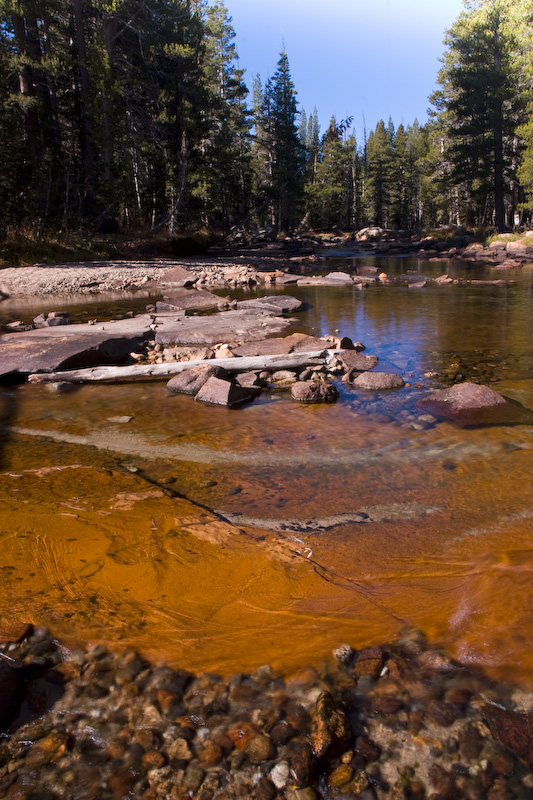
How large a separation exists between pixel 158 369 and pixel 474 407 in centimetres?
406

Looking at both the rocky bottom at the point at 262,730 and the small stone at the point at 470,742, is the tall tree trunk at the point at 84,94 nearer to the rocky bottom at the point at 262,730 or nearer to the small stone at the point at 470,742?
the rocky bottom at the point at 262,730

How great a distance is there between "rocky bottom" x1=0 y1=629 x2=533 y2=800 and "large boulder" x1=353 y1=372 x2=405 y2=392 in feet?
13.9

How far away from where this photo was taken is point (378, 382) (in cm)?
625

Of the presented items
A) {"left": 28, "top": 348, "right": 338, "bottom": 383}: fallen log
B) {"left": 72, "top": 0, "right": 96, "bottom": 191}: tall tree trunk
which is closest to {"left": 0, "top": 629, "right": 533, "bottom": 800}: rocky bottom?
{"left": 28, "top": 348, "right": 338, "bottom": 383}: fallen log

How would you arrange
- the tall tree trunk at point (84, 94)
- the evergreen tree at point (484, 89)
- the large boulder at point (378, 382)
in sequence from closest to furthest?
the large boulder at point (378, 382)
the tall tree trunk at point (84, 94)
the evergreen tree at point (484, 89)

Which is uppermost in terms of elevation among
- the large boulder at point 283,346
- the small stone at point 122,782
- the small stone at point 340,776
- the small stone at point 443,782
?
the large boulder at point 283,346

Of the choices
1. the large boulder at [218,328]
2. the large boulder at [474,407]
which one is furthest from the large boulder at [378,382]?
the large boulder at [218,328]

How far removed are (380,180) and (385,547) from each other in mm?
71199

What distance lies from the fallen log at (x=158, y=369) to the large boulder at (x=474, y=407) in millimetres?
2055

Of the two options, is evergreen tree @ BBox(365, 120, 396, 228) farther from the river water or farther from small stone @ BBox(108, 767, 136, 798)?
small stone @ BBox(108, 767, 136, 798)

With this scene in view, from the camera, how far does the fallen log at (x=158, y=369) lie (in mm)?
6871

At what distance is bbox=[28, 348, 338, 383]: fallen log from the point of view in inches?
271

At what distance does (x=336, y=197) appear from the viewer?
68.5 metres

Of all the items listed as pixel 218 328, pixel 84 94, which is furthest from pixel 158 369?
pixel 84 94
